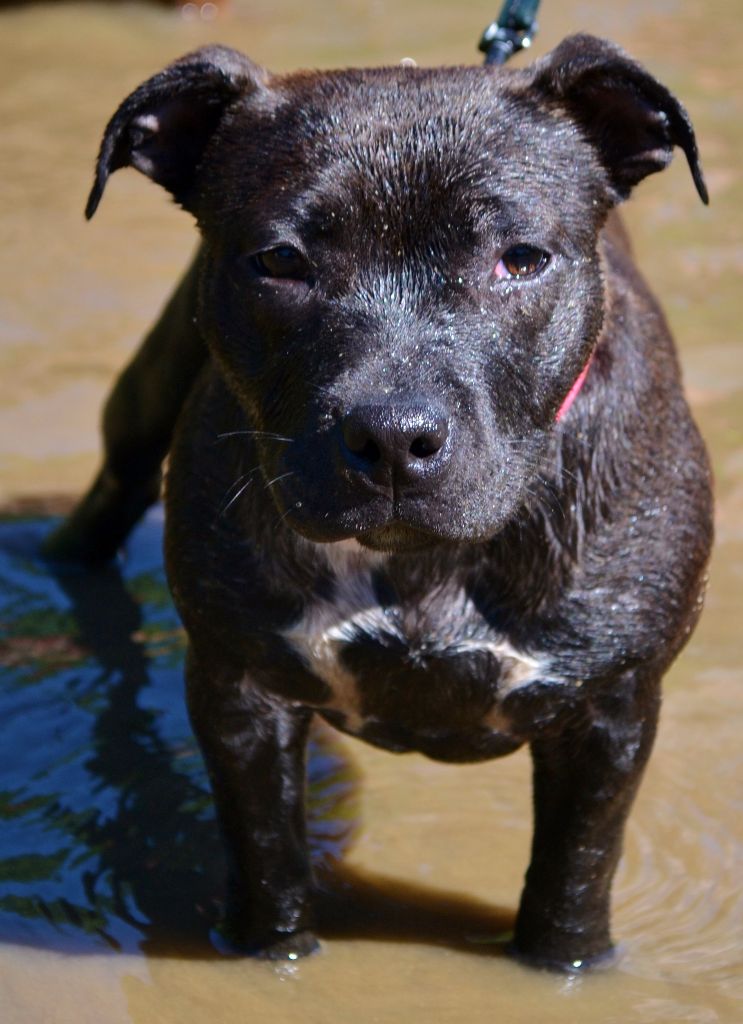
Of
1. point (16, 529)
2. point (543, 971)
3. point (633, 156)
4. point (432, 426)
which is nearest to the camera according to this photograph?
point (432, 426)

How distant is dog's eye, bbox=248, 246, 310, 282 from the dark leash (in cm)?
146

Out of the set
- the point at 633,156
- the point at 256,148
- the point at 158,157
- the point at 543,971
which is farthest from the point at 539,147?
the point at 543,971

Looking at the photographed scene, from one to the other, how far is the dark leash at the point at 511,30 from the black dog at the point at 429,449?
35.5 inches

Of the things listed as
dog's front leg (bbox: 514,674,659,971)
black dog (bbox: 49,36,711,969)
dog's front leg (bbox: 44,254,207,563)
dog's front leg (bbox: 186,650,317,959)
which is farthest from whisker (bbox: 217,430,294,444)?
dog's front leg (bbox: 514,674,659,971)

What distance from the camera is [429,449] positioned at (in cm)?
329

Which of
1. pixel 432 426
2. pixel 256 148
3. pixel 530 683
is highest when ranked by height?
pixel 256 148

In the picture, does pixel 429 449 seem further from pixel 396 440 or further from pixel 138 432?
pixel 138 432

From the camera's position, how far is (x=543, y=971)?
4.30 meters

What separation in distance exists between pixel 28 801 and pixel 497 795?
137cm

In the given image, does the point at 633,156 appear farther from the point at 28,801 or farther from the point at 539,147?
the point at 28,801

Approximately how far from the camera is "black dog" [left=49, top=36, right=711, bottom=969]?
3.48 m

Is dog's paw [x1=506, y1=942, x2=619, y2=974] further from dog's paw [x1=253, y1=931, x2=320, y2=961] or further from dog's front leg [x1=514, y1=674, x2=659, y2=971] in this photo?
dog's paw [x1=253, y1=931, x2=320, y2=961]

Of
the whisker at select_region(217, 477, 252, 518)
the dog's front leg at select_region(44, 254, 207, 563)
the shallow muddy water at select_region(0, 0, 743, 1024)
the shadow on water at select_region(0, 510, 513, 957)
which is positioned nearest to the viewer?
the whisker at select_region(217, 477, 252, 518)

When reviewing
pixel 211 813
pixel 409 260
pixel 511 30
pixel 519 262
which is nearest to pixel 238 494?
pixel 409 260
